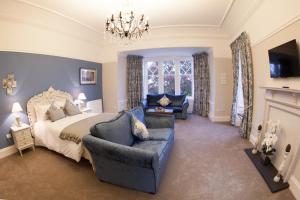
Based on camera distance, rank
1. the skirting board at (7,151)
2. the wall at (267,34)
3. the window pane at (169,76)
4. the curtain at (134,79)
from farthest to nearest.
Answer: the window pane at (169,76), the curtain at (134,79), the skirting board at (7,151), the wall at (267,34)

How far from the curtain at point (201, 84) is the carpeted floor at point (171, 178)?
2921 millimetres

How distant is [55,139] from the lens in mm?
3264

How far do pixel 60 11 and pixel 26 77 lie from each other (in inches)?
65.3

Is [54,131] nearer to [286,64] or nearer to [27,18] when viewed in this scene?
[27,18]

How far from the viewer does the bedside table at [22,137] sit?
3.34 m

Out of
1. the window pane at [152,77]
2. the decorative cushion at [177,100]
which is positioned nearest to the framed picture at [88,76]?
the window pane at [152,77]

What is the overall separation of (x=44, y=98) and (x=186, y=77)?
522 cm

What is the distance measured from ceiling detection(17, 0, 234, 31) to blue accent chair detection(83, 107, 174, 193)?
2.49m

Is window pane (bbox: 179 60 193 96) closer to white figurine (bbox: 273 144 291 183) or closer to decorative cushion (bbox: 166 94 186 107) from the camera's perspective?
decorative cushion (bbox: 166 94 186 107)

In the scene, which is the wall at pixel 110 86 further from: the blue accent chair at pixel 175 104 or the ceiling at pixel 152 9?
the ceiling at pixel 152 9

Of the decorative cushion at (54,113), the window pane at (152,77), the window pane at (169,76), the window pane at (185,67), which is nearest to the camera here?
the decorative cushion at (54,113)

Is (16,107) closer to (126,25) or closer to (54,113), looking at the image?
(54,113)

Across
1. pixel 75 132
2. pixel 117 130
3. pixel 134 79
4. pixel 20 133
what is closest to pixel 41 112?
pixel 20 133

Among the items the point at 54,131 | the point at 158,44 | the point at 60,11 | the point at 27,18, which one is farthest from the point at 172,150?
the point at 27,18
